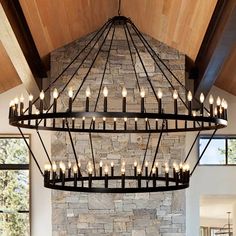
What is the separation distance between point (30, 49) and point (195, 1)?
7.68 feet

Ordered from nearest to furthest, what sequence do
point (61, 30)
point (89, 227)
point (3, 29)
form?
point (3, 29) < point (61, 30) < point (89, 227)

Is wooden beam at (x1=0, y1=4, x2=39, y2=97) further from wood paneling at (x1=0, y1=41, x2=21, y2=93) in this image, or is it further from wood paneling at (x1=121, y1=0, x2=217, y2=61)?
wood paneling at (x1=121, y1=0, x2=217, y2=61)

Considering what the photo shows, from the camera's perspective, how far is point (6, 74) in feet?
23.9

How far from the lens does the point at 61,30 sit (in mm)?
6609

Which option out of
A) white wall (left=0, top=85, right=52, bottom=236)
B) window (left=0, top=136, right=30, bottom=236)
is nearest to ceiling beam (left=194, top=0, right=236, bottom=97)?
white wall (left=0, top=85, right=52, bottom=236)

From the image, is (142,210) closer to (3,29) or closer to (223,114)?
(3,29)

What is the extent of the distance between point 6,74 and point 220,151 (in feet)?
13.1

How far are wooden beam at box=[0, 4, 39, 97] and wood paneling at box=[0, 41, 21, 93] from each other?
20.9 inches

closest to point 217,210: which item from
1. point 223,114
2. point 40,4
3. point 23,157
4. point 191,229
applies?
point 191,229

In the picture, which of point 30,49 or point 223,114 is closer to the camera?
point 223,114

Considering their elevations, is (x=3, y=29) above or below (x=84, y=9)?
below

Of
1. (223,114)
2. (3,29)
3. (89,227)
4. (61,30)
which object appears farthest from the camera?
(89,227)

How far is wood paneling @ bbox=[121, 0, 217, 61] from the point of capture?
209 inches

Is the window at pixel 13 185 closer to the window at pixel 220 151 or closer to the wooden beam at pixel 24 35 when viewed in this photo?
the wooden beam at pixel 24 35
